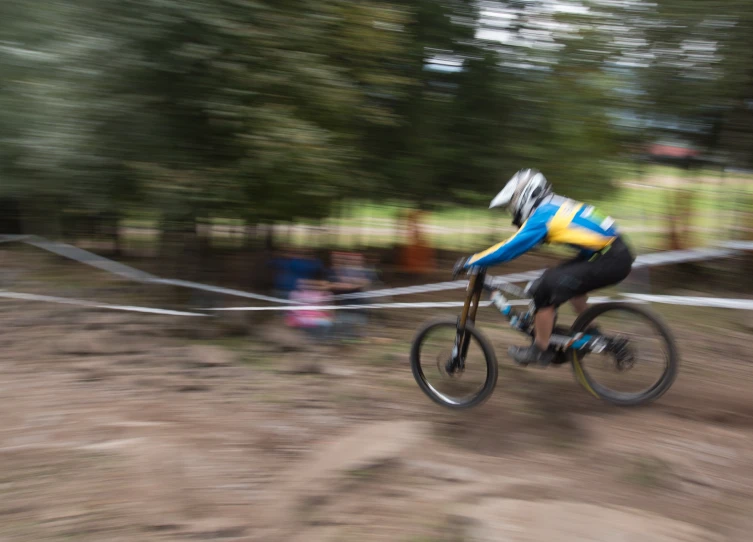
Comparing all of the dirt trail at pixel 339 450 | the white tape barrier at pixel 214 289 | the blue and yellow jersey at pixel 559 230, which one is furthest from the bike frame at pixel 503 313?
the white tape barrier at pixel 214 289

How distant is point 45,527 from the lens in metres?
3.32

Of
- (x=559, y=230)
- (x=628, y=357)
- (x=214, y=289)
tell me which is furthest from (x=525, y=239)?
(x=214, y=289)

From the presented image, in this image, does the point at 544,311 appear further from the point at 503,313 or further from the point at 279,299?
the point at 279,299

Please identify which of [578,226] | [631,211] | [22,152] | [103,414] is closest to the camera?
[578,226]

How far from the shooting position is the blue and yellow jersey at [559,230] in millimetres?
4035

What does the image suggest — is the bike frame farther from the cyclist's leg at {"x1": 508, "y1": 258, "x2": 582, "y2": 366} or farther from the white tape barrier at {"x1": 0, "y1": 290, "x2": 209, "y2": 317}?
the white tape barrier at {"x1": 0, "y1": 290, "x2": 209, "y2": 317}

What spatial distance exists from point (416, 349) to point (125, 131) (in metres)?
3.18

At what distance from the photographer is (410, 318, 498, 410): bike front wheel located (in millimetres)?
4398

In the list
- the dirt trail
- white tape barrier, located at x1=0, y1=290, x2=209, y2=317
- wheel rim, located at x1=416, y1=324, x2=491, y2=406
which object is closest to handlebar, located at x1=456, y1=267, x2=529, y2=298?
wheel rim, located at x1=416, y1=324, x2=491, y2=406

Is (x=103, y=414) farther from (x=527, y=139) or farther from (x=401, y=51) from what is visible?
(x=527, y=139)

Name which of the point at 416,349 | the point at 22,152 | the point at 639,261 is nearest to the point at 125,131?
the point at 22,152

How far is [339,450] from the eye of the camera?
13.4 feet

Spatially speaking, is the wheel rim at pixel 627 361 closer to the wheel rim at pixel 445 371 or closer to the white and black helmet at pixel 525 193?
the wheel rim at pixel 445 371

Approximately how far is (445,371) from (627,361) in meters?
1.28
